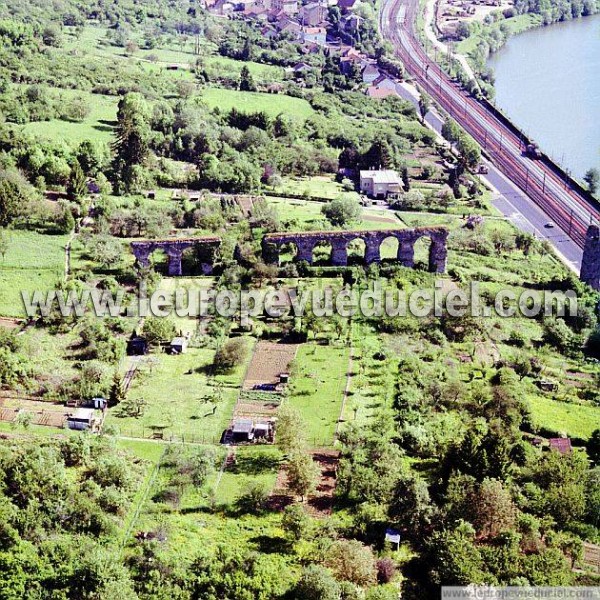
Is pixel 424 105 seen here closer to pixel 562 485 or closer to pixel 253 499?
pixel 562 485

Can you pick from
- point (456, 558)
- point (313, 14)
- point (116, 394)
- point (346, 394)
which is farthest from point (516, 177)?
point (313, 14)

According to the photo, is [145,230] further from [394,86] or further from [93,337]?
[394,86]

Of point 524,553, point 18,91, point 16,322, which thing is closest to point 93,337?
point 16,322

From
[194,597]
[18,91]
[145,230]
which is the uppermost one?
[18,91]

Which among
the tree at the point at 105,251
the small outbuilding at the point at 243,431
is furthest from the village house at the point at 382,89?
the small outbuilding at the point at 243,431

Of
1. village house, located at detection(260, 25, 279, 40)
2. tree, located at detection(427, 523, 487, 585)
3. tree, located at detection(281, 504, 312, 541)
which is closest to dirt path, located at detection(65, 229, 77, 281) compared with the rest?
tree, located at detection(281, 504, 312, 541)

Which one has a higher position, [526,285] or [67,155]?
[67,155]

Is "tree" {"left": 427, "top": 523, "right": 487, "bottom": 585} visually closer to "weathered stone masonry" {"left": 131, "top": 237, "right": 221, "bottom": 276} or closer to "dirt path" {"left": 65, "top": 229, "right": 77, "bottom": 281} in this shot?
"weathered stone masonry" {"left": 131, "top": 237, "right": 221, "bottom": 276}
